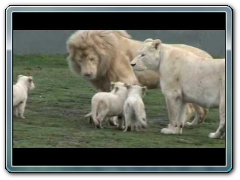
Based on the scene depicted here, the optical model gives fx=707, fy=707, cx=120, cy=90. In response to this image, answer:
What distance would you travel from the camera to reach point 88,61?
11.5 metres

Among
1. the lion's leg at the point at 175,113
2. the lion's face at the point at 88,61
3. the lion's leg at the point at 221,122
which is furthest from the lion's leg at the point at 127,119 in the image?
the lion's face at the point at 88,61

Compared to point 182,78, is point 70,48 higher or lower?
higher

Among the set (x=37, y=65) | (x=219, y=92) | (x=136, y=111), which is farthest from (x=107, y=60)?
(x=37, y=65)

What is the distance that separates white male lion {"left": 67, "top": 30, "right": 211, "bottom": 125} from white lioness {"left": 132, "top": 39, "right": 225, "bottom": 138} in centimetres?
124

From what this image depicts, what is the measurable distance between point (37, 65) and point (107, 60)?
7335mm

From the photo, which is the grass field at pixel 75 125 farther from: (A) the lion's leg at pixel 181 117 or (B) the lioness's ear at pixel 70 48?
(B) the lioness's ear at pixel 70 48

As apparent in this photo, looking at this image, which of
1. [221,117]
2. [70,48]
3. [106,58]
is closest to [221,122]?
[221,117]

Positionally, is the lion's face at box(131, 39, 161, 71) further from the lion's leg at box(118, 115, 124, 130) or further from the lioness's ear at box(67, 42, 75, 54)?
the lioness's ear at box(67, 42, 75, 54)

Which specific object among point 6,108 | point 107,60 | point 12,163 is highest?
point 107,60

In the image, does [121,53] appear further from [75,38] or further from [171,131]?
[171,131]

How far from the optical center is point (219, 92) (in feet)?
31.3

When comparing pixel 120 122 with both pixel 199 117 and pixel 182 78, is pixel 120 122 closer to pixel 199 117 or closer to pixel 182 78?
pixel 182 78

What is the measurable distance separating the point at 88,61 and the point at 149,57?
1467 millimetres

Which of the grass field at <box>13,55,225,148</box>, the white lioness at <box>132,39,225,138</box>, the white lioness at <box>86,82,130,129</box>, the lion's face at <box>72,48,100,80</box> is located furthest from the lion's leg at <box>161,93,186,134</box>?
the lion's face at <box>72,48,100,80</box>
